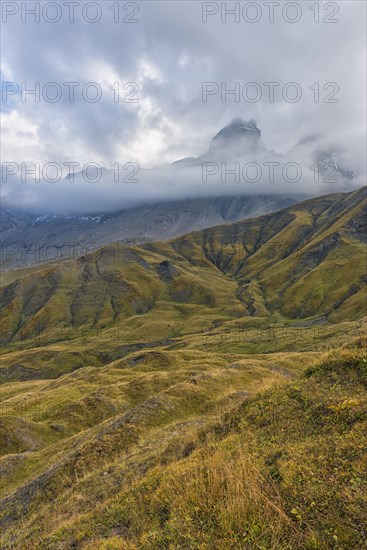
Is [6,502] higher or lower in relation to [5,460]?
higher

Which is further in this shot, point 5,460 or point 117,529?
point 5,460

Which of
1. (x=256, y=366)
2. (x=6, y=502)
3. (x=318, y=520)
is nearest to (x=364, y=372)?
(x=318, y=520)

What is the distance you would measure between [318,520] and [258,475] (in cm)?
223

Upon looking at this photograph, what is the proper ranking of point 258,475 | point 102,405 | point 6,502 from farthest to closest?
1. point 102,405
2. point 6,502
3. point 258,475

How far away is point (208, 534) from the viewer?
27.3 ft

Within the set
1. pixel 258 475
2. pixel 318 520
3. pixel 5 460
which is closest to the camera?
pixel 318 520

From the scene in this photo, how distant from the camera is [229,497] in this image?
9188 mm

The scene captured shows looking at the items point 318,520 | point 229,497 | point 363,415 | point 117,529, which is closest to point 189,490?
point 229,497

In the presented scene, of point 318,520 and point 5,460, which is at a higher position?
point 318,520

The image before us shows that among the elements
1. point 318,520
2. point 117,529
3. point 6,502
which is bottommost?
point 6,502

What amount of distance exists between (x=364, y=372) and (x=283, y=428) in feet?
16.7

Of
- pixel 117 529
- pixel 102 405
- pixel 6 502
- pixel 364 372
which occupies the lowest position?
pixel 102 405

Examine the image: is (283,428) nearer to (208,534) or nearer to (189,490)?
(189,490)

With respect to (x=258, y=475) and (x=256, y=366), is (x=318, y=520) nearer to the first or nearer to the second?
(x=258, y=475)
